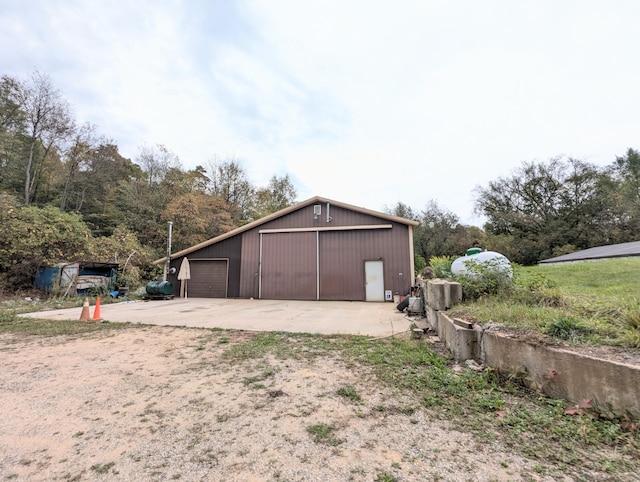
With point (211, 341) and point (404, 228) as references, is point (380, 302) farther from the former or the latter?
point (211, 341)

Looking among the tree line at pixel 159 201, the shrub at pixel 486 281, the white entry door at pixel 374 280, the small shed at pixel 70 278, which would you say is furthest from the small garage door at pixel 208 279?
the shrub at pixel 486 281

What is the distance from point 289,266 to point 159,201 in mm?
12553

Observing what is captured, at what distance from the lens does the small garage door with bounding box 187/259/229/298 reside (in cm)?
1277

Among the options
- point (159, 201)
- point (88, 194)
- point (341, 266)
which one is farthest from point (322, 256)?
point (88, 194)

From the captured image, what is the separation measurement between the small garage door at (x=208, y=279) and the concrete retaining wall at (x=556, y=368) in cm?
1140

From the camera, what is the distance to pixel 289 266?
11938mm

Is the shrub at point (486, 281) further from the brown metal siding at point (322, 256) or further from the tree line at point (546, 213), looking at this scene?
the tree line at point (546, 213)

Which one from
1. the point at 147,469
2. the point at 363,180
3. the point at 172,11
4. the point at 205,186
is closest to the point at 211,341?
the point at 147,469

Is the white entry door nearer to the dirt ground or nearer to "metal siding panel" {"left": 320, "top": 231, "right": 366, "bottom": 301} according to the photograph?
"metal siding panel" {"left": 320, "top": 231, "right": 366, "bottom": 301}

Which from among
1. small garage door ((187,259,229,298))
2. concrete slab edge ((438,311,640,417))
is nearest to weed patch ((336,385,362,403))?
concrete slab edge ((438,311,640,417))

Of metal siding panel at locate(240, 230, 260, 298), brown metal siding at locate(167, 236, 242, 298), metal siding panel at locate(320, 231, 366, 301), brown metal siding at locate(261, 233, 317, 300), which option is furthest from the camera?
brown metal siding at locate(167, 236, 242, 298)

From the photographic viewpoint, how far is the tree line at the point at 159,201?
41.2 feet

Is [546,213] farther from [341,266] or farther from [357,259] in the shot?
[341,266]

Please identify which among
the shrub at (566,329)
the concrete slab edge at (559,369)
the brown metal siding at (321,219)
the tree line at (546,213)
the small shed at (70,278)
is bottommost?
the concrete slab edge at (559,369)
